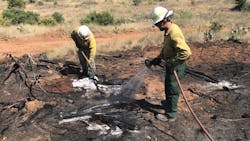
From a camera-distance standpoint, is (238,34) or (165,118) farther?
(238,34)

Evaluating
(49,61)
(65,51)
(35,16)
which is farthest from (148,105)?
(35,16)

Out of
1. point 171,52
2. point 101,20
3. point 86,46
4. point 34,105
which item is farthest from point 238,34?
point 101,20

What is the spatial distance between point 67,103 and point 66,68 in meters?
2.36

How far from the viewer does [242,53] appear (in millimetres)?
10734

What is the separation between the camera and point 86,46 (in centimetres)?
873

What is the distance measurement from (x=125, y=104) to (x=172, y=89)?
4.05ft

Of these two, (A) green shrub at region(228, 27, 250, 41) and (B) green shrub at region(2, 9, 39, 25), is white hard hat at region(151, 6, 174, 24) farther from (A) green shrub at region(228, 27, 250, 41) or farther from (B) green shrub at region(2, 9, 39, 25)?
(B) green shrub at region(2, 9, 39, 25)

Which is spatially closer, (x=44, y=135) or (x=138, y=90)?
(x=44, y=135)

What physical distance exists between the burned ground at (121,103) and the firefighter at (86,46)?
456mm


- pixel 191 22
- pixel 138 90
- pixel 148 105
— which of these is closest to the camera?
pixel 148 105

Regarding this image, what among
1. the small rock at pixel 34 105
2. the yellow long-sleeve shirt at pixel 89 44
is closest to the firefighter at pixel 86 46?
the yellow long-sleeve shirt at pixel 89 44

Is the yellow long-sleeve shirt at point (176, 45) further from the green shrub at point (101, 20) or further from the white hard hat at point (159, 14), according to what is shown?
the green shrub at point (101, 20)

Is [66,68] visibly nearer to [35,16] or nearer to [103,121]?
[103,121]

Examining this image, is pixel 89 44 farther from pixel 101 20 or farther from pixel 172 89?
pixel 101 20
